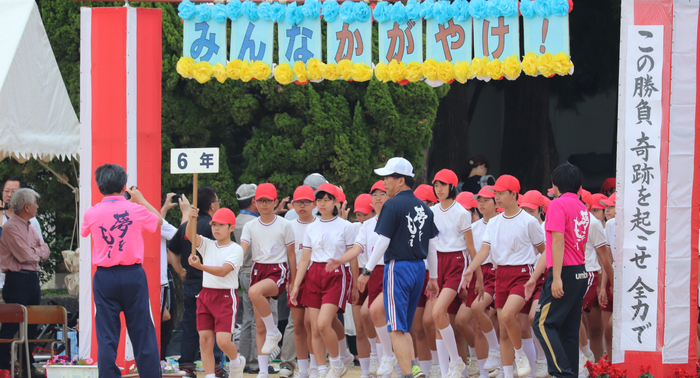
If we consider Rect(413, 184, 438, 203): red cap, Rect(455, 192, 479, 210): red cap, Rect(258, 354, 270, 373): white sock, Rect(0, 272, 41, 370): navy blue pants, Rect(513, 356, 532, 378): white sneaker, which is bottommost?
Rect(258, 354, 270, 373): white sock

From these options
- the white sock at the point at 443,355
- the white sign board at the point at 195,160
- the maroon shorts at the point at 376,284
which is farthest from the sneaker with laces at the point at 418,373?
the white sign board at the point at 195,160

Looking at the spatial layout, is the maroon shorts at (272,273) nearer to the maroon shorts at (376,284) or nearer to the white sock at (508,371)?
the maroon shorts at (376,284)

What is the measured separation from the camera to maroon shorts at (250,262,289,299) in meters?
7.84

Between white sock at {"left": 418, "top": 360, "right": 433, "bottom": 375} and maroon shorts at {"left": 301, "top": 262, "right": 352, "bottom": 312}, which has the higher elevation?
maroon shorts at {"left": 301, "top": 262, "right": 352, "bottom": 312}

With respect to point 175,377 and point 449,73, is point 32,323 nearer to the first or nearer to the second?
point 175,377

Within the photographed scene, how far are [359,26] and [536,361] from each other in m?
3.70

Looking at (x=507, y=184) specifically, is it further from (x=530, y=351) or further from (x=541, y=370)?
(x=541, y=370)

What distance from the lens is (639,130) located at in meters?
6.68

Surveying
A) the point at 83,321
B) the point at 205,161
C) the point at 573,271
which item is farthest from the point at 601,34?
the point at 83,321

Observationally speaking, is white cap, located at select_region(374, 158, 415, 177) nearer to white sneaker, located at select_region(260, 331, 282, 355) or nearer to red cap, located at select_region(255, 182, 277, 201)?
red cap, located at select_region(255, 182, 277, 201)

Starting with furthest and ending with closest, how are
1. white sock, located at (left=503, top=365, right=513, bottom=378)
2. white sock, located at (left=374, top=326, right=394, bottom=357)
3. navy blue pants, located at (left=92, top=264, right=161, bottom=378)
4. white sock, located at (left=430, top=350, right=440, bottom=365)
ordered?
white sock, located at (left=430, top=350, right=440, bottom=365), white sock, located at (left=374, top=326, right=394, bottom=357), white sock, located at (left=503, top=365, right=513, bottom=378), navy blue pants, located at (left=92, top=264, right=161, bottom=378)

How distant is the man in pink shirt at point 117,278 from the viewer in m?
6.34

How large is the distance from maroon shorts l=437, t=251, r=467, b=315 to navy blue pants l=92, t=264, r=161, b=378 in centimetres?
285

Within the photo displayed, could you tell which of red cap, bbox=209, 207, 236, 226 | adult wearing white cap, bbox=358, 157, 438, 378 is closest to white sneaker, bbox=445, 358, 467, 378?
adult wearing white cap, bbox=358, 157, 438, 378
